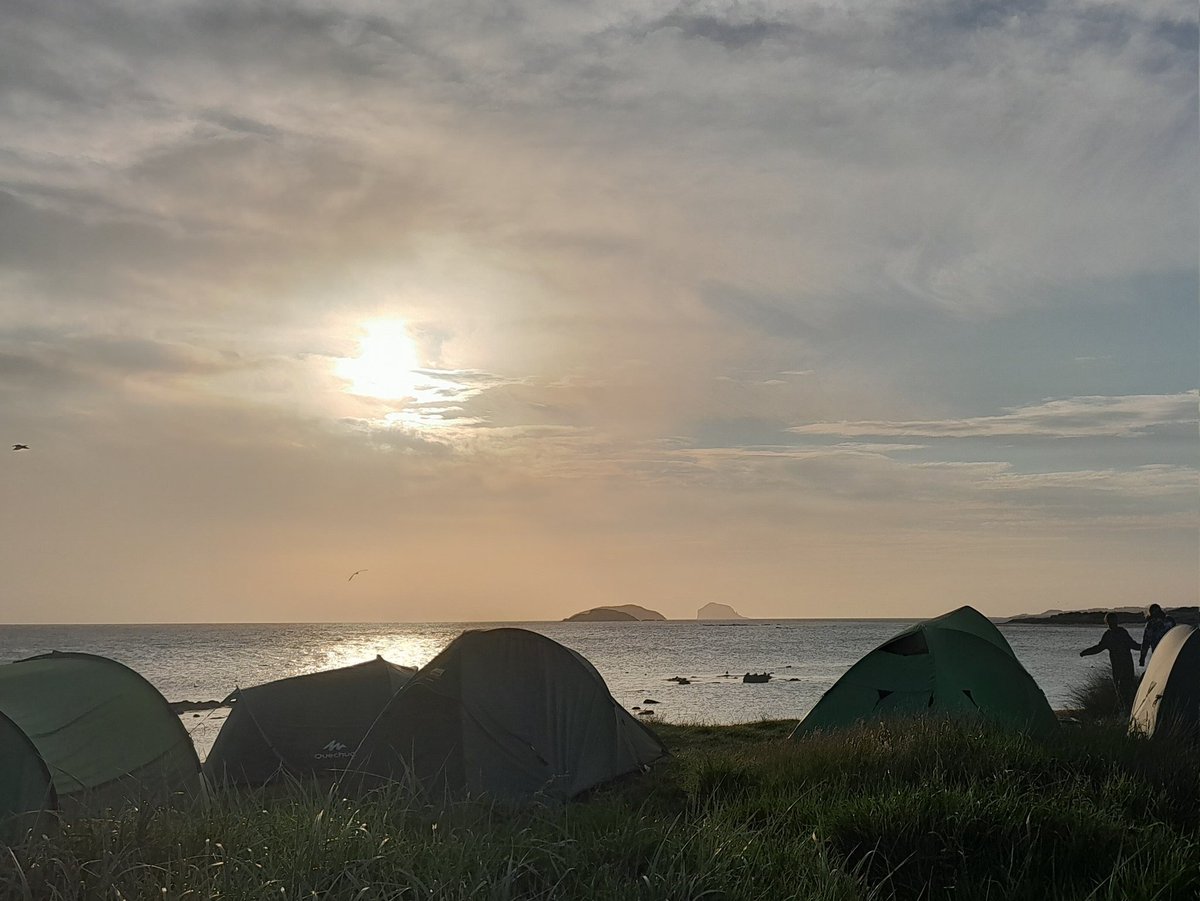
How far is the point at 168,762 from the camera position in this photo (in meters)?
14.1

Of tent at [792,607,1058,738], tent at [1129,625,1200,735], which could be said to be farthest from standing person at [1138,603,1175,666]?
Result: tent at [792,607,1058,738]

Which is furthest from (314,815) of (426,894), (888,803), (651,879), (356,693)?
(356,693)

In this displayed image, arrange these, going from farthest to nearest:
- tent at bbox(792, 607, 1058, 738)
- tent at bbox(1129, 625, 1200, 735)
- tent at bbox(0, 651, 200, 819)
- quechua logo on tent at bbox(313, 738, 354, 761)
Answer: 1. quechua logo on tent at bbox(313, 738, 354, 761)
2. tent at bbox(792, 607, 1058, 738)
3. tent at bbox(1129, 625, 1200, 735)
4. tent at bbox(0, 651, 200, 819)

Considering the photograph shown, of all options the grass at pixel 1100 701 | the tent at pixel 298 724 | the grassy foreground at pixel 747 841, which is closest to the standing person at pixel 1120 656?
the grass at pixel 1100 701

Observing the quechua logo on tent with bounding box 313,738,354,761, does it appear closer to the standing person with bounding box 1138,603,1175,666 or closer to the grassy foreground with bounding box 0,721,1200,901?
the grassy foreground with bounding box 0,721,1200,901

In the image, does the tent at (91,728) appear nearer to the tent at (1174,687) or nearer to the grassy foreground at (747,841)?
the grassy foreground at (747,841)

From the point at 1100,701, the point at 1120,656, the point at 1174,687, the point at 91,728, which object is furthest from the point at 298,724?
the point at 1100,701

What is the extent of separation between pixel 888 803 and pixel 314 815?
4717 mm

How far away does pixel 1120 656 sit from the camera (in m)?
20.8

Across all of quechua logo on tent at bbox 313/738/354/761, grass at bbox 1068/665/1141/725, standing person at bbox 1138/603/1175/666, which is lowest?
quechua logo on tent at bbox 313/738/354/761

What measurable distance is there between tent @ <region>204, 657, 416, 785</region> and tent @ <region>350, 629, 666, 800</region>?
3055 mm

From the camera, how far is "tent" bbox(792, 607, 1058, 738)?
53.4 ft

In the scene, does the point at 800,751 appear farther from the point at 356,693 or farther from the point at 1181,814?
the point at 356,693

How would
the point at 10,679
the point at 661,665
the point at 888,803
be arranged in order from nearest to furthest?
the point at 888,803 < the point at 10,679 < the point at 661,665
